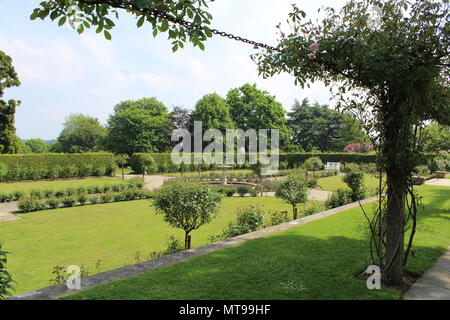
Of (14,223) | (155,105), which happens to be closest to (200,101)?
(155,105)

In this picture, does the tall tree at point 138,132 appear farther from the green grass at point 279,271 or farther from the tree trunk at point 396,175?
the tree trunk at point 396,175

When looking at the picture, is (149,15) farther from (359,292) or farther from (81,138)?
(81,138)

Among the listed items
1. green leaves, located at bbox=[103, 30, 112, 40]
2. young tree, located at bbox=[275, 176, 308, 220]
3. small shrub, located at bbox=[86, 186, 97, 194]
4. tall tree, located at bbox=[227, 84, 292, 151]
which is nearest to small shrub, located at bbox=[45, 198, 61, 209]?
small shrub, located at bbox=[86, 186, 97, 194]

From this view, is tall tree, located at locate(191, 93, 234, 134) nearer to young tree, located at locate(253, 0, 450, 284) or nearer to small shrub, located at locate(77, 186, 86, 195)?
small shrub, located at locate(77, 186, 86, 195)

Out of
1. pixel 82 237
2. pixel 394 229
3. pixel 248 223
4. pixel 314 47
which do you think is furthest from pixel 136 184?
pixel 314 47

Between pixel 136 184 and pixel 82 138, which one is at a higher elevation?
pixel 82 138

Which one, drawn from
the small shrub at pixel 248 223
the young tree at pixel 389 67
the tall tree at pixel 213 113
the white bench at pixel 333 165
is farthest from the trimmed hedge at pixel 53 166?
the young tree at pixel 389 67

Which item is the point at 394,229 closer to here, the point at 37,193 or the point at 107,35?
the point at 107,35

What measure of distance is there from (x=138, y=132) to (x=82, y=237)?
36.3 metres

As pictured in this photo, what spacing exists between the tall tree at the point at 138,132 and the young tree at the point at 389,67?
41076mm

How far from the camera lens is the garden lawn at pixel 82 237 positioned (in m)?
6.44

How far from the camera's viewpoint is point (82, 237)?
8.63m

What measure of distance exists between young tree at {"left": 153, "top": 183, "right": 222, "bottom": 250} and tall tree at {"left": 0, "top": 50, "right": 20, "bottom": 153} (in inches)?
1013
